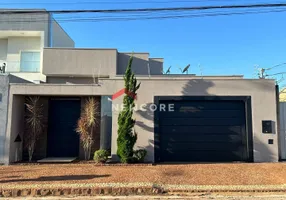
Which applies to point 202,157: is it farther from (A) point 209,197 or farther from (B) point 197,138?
(A) point 209,197

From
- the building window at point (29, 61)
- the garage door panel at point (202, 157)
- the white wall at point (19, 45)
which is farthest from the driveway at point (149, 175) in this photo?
the white wall at point (19, 45)

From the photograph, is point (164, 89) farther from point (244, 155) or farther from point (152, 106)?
point (244, 155)

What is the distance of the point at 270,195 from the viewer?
773cm

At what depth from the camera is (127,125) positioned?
11828 mm

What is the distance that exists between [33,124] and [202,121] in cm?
782

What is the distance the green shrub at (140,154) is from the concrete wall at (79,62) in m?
7.90

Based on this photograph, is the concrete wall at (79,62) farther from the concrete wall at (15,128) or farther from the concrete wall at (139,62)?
the concrete wall at (15,128)

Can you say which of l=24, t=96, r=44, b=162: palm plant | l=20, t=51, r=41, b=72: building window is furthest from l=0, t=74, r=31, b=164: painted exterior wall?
l=20, t=51, r=41, b=72: building window

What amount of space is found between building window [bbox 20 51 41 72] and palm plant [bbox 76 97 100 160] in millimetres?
9345

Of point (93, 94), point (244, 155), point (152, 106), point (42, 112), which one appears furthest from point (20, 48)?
point (244, 155)

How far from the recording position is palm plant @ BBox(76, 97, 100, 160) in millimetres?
12914

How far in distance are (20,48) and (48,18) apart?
3.60m

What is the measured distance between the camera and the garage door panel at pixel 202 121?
42.1 ft

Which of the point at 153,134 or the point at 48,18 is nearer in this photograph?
the point at 153,134
